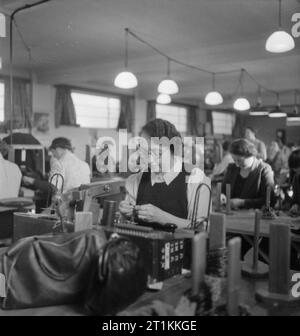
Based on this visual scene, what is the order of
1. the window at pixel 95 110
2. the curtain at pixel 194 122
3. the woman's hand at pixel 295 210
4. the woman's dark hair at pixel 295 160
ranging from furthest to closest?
the curtain at pixel 194 122
the window at pixel 95 110
the woman's dark hair at pixel 295 160
the woman's hand at pixel 295 210

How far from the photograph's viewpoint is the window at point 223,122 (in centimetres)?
1645

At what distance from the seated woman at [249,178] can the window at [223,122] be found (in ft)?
41.0

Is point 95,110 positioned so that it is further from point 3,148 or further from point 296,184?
point 296,184

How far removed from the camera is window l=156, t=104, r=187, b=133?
1329cm

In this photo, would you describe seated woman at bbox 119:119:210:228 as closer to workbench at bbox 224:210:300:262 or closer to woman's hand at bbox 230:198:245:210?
workbench at bbox 224:210:300:262

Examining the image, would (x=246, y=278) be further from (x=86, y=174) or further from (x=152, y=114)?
(x=152, y=114)

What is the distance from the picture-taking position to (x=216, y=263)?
1.39m

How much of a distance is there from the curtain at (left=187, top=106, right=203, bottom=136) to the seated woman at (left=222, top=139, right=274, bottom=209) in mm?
10672

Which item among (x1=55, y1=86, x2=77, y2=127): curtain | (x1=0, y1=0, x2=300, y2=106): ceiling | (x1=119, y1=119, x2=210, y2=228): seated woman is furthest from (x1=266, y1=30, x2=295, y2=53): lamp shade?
(x1=55, y1=86, x2=77, y2=127): curtain

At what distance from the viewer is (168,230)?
158 cm

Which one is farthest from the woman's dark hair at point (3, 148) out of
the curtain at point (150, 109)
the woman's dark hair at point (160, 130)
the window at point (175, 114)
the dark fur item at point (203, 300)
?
the window at point (175, 114)

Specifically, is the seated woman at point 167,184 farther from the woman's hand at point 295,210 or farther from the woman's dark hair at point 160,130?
the woman's hand at point 295,210

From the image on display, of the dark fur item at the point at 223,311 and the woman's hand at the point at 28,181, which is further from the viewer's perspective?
the woman's hand at the point at 28,181

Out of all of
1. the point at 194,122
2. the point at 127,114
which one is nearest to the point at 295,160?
the point at 127,114
